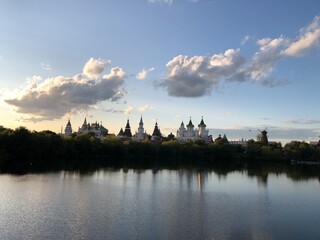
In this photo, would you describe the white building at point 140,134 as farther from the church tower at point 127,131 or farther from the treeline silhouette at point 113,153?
the treeline silhouette at point 113,153

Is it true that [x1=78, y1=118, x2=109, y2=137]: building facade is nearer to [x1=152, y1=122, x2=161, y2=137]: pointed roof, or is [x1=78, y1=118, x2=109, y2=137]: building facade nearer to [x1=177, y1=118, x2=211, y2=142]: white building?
[x1=152, y1=122, x2=161, y2=137]: pointed roof

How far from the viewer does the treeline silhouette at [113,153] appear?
5525 cm

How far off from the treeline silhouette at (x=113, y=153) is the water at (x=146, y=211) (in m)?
17.4

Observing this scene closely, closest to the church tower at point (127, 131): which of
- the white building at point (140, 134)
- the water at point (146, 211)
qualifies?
the white building at point (140, 134)

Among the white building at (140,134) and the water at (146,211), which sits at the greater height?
the white building at (140,134)

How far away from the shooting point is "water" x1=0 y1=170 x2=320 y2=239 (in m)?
18.7

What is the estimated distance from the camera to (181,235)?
18516mm

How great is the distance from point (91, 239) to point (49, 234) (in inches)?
86.8

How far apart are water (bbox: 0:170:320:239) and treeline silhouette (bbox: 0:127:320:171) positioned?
57.1 feet

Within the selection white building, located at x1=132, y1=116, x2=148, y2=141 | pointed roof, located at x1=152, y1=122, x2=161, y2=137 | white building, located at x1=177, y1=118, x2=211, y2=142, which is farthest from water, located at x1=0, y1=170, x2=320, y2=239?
white building, located at x1=177, y1=118, x2=211, y2=142

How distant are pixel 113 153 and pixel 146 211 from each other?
5495 cm

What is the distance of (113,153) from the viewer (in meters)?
77.6

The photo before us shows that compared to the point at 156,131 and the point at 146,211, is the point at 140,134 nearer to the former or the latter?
the point at 156,131

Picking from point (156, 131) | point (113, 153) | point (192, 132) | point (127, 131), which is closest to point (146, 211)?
point (113, 153)
